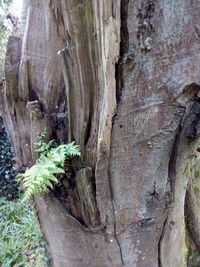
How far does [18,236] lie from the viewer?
368 centimetres

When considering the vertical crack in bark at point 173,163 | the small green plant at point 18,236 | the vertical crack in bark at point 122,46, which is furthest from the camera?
the small green plant at point 18,236

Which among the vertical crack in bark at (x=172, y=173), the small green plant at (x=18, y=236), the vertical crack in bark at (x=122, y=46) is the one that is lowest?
the small green plant at (x=18, y=236)

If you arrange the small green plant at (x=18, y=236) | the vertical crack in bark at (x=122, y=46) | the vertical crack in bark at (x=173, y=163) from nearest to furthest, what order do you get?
1. the vertical crack in bark at (x=122, y=46)
2. the vertical crack in bark at (x=173, y=163)
3. the small green plant at (x=18, y=236)

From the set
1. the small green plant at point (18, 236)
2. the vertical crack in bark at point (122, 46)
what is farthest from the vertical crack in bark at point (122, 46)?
the small green plant at point (18, 236)

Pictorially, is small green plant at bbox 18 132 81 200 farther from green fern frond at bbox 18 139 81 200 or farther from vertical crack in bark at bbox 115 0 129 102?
vertical crack in bark at bbox 115 0 129 102

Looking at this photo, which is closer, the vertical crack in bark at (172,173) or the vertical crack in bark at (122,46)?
the vertical crack in bark at (122,46)

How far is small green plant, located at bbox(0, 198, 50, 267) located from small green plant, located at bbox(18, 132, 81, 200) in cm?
140

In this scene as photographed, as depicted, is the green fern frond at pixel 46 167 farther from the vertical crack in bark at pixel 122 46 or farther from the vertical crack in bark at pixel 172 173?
the vertical crack in bark at pixel 172 173

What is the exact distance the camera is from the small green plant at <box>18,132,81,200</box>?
110cm

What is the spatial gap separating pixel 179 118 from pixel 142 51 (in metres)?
0.31

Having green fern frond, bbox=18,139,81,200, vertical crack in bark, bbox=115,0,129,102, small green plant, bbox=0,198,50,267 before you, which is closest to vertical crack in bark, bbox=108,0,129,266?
vertical crack in bark, bbox=115,0,129,102

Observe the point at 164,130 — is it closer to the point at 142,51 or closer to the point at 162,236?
the point at 142,51

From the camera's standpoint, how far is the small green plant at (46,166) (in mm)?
1104

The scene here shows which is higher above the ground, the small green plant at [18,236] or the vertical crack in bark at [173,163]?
the vertical crack in bark at [173,163]
